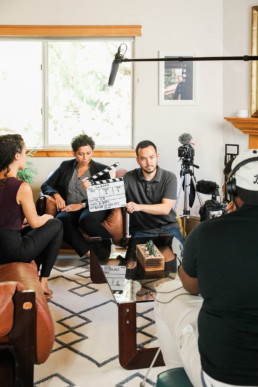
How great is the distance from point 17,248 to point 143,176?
1.29m

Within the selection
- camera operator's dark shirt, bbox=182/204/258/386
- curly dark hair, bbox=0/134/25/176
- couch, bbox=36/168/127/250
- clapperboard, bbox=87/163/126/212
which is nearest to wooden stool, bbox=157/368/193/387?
camera operator's dark shirt, bbox=182/204/258/386

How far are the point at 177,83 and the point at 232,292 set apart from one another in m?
4.40

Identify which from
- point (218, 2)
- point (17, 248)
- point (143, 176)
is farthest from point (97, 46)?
point (17, 248)

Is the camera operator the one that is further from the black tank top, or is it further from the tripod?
the tripod

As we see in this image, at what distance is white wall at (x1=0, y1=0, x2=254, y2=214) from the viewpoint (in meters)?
5.62

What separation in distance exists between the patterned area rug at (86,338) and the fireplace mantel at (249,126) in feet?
7.00

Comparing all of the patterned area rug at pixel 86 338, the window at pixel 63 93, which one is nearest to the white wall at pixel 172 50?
the window at pixel 63 93

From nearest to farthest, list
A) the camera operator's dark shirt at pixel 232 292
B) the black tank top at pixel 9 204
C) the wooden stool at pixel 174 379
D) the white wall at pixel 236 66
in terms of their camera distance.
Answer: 1. the camera operator's dark shirt at pixel 232 292
2. the wooden stool at pixel 174 379
3. the black tank top at pixel 9 204
4. the white wall at pixel 236 66

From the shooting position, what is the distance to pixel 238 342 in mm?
1618

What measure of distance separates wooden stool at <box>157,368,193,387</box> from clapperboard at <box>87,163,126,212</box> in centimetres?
234

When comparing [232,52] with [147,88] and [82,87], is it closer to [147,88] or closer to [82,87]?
[147,88]

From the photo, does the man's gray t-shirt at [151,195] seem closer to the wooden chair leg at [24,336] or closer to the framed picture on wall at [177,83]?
the framed picture on wall at [177,83]

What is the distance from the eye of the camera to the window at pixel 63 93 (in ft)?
19.1

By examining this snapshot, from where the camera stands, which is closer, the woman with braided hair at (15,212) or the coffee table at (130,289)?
the coffee table at (130,289)
